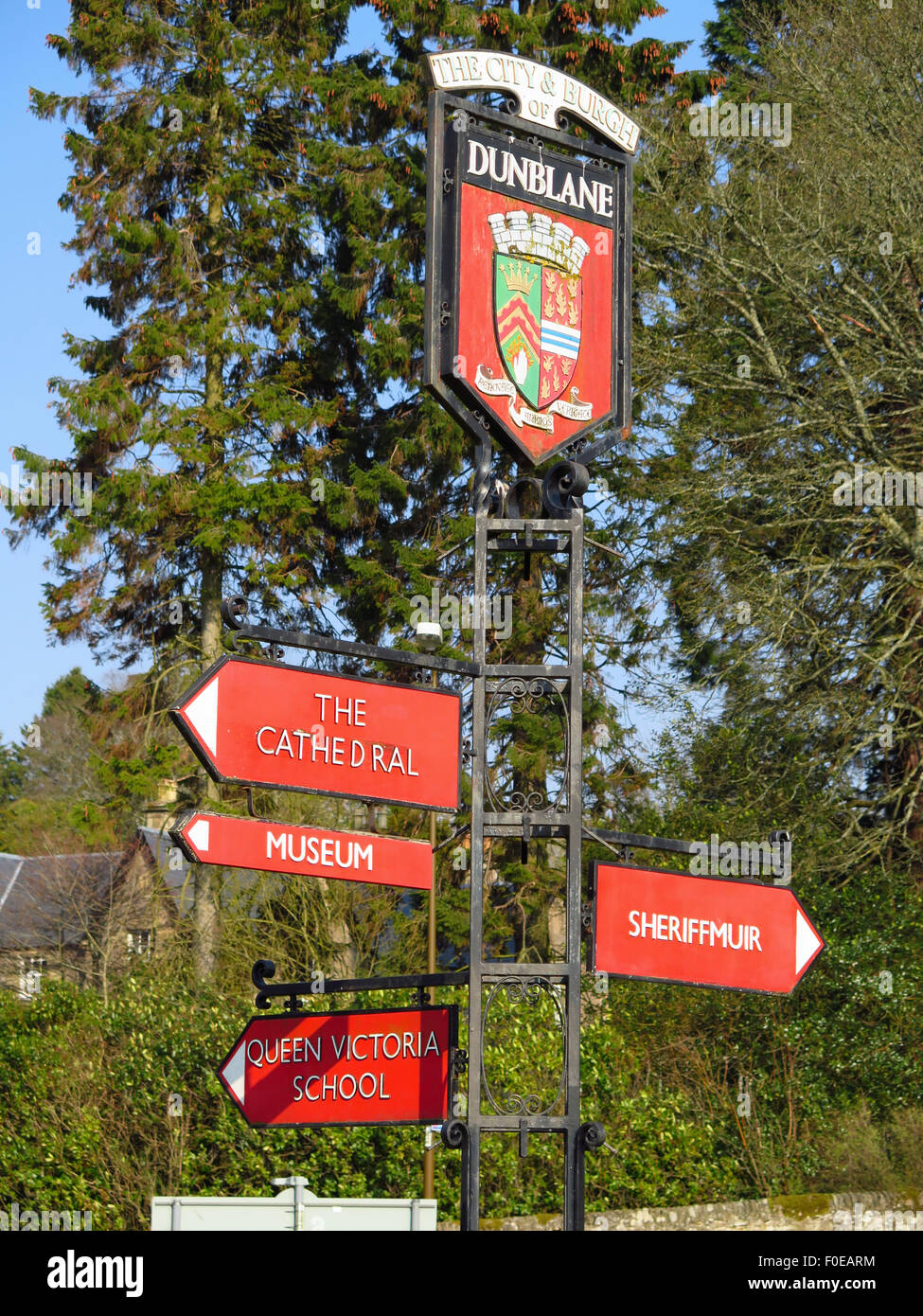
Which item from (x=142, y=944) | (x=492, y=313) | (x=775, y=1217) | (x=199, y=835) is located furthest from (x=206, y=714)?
(x=142, y=944)

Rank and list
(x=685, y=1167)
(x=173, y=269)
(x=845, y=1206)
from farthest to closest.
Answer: (x=173, y=269) < (x=685, y=1167) < (x=845, y=1206)

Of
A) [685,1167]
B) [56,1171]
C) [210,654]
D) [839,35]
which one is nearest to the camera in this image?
[685,1167]

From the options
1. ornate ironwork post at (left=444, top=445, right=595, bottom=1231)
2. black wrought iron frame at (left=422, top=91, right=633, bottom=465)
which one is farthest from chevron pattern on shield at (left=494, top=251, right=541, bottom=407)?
ornate ironwork post at (left=444, top=445, right=595, bottom=1231)

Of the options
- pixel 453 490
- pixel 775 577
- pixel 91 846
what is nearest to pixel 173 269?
pixel 453 490

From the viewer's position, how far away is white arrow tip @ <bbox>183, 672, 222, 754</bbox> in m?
4.63

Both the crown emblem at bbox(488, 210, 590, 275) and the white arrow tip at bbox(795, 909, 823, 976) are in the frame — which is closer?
the crown emblem at bbox(488, 210, 590, 275)

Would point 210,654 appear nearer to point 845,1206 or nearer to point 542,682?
point 845,1206

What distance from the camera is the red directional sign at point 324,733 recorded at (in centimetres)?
468

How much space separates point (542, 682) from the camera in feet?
17.4

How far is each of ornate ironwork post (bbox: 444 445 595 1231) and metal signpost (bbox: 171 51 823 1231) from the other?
0.01m

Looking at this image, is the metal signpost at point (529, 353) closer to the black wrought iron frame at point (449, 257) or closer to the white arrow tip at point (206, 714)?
the black wrought iron frame at point (449, 257)

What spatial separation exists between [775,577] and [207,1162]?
8.88 metres

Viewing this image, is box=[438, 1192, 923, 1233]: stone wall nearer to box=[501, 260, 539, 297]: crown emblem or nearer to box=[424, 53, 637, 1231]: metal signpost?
box=[424, 53, 637, 1231]: metal signpost

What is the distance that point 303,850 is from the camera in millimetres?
4906
